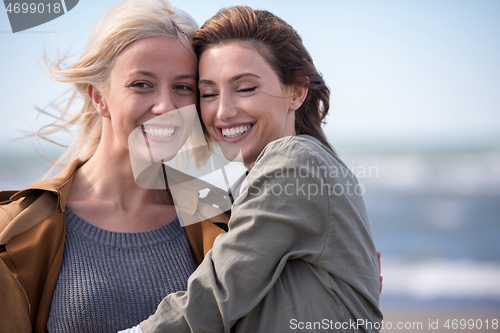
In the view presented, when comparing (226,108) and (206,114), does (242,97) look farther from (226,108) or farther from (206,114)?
(206,114)

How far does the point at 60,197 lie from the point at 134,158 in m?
0.40

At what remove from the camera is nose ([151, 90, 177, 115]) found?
201 cm

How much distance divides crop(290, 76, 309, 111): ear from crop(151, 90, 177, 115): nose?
1.87ft

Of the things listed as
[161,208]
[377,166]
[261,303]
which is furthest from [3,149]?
[261,303]

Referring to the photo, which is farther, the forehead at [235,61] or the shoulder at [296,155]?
the forehead at [235,61]

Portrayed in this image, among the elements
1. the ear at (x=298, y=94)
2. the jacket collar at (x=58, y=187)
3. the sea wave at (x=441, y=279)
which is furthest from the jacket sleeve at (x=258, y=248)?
the sea wave at (x=441, y=279)

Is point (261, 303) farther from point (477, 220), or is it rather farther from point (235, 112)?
point (477, 220)

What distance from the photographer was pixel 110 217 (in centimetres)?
216

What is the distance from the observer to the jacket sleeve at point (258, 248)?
1.43 metres

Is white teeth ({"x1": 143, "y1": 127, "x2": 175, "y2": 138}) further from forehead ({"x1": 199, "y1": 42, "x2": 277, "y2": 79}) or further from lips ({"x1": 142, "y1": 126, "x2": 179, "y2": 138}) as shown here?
forehead ({"x1": 199, "y1": 42, "x2": 277, "y2": 79})

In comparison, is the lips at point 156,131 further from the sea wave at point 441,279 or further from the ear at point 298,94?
the sea wave at point 441,279

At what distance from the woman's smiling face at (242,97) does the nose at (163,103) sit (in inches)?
5.9

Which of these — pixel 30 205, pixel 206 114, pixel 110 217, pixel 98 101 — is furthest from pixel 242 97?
pixel 30 205

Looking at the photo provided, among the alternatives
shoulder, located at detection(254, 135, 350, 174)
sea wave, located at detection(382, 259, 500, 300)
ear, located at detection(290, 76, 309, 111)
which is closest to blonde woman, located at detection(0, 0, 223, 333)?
ear, located at detection(290, 76, 309, 111)
